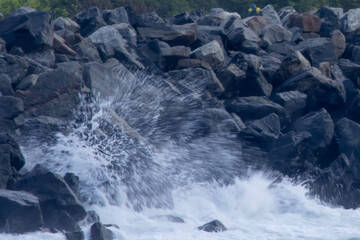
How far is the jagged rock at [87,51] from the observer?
11.0 metres

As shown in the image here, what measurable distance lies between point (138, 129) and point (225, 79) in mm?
2223

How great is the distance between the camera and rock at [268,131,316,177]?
944 cm

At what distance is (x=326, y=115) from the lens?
10.1 meters

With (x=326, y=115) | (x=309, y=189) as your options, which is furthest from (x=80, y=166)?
(x=326, y=115)

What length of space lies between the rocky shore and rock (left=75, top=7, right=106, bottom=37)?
27 mm

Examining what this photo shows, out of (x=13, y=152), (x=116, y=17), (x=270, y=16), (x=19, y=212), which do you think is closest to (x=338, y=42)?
(x=270, y=16)

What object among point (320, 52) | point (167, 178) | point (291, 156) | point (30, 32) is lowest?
point (167, 178)

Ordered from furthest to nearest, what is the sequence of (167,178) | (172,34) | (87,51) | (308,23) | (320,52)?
(308,23)
(320,52)
(172,34)
(87,51)
(167,178)

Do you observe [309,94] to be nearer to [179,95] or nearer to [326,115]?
[326,115]

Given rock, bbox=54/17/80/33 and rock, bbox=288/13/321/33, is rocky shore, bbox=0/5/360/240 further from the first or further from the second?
rock, bbox=288/13/321/33

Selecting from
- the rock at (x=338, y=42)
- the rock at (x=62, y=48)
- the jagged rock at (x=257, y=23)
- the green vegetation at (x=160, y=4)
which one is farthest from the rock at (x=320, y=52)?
the green vegetation at (x=160, y=4)

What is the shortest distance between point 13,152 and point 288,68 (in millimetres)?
5355

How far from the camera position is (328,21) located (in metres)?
15.4

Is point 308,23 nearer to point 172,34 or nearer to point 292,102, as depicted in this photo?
point 172,34
